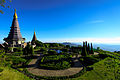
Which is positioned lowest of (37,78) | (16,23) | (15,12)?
(37,78)

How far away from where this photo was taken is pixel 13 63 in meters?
23.3

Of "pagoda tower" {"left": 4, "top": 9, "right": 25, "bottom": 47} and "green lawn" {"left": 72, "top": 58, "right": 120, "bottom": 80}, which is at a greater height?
"pagoda tower" {"left": 4, "top": 9, "right": 25, "bottom": 47}

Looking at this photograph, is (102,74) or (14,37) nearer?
(102,74)

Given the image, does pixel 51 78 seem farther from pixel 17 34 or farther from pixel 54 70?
pixel 17 34

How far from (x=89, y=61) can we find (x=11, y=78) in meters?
23.7

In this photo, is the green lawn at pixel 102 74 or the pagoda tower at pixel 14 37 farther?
the pagoda tower at pixel 14 37

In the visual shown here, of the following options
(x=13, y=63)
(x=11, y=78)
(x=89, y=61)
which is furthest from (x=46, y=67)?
(x=89, y=61)

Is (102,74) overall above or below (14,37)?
below

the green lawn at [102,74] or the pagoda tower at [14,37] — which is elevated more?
the pagoda tower at [14,37]

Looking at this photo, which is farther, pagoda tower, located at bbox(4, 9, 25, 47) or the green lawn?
pagoda tower, located at bbox(4, 9, 25, 47)

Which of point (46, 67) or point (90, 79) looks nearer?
point (90, 79)

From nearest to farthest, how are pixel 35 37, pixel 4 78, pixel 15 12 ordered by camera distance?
1. pixel 4 78
2. pixel 15 12
3. pixel 35 37

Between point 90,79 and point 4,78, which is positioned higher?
point 4,78

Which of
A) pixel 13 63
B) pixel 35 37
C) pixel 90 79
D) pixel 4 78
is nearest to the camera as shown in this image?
pixel 4 78
